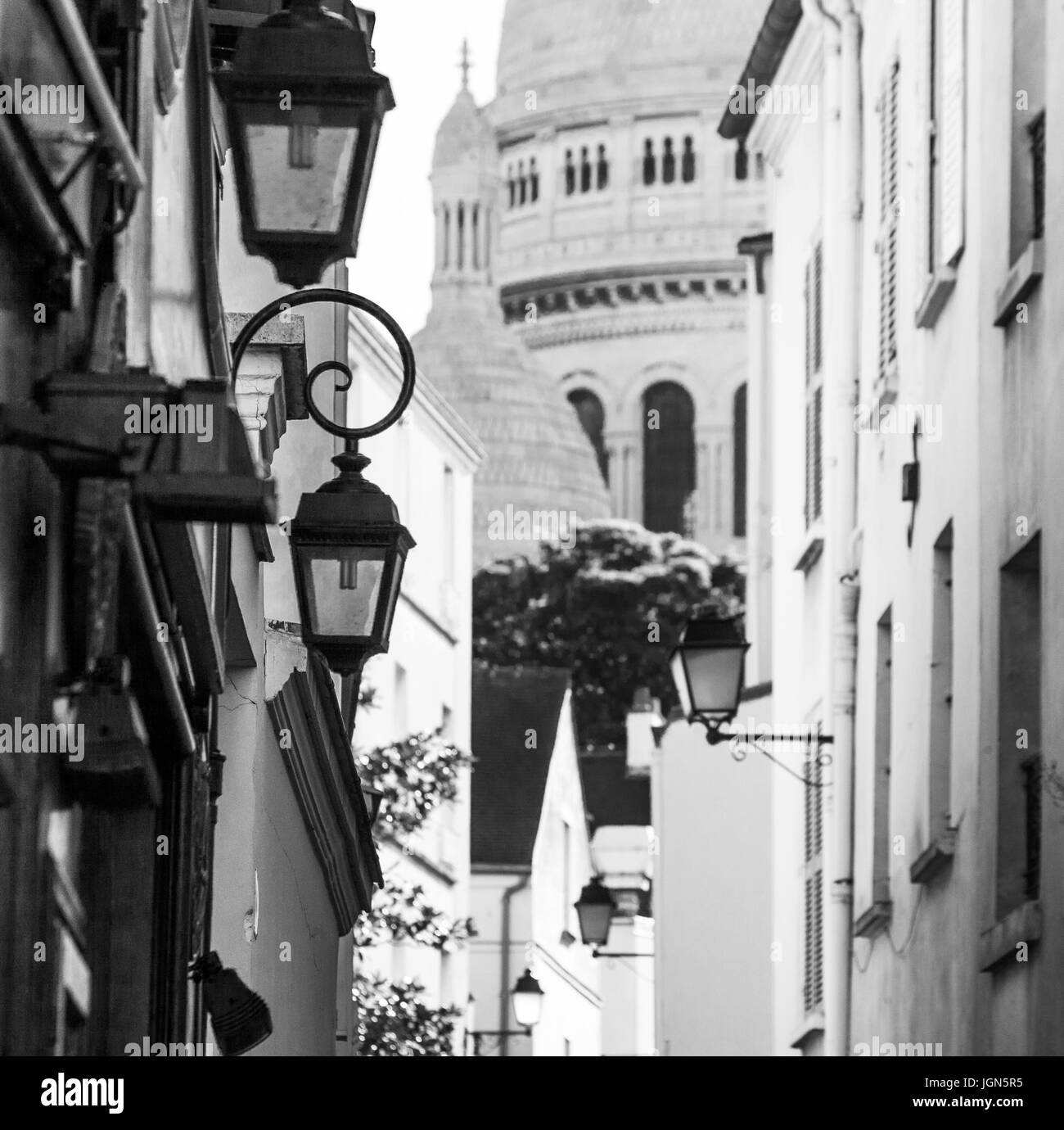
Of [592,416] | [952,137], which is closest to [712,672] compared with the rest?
[952,137]

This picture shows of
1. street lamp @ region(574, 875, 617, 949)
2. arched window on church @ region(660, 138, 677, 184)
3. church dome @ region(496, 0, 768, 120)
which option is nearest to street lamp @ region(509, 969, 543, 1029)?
street lamp @ region(574, 875, 617, 949)

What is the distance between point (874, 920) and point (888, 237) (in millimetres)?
3424

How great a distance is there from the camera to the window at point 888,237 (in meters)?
16.4

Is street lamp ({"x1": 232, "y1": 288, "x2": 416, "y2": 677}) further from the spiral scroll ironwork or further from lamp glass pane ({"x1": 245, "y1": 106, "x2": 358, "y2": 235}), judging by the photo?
lamp glass pane ({"x1": 245, "y1": 106, "x2": 358, "y2": 235})

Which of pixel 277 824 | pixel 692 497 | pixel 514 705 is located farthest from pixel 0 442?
pixel 692 497

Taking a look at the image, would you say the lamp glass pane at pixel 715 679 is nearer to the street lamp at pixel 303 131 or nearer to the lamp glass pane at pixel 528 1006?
the street lamp at pixel 303 131

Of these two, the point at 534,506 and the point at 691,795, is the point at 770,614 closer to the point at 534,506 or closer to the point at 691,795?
the point at 691,795

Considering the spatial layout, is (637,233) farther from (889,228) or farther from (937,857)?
(937,857)

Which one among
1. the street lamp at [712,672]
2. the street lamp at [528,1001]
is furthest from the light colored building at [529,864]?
the street lamp at [712,672]

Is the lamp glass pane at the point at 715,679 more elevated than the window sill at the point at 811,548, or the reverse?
the window sill at the point at 811,548

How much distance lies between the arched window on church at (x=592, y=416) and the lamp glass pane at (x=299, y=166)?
11155 cm

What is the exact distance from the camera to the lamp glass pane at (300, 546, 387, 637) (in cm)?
941

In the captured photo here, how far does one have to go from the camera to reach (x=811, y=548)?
19781mm

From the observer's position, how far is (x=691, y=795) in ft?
89.7
